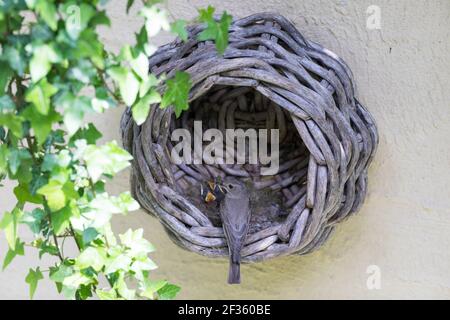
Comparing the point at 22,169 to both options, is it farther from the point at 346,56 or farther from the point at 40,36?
the point at 346,56

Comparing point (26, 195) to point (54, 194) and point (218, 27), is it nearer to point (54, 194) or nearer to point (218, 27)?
point (54, 194)

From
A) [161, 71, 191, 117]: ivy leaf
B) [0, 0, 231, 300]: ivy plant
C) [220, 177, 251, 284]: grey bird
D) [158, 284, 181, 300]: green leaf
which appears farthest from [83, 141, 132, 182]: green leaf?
[220, 177, 251, 284]: grey bird

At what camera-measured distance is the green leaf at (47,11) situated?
0.79 meters

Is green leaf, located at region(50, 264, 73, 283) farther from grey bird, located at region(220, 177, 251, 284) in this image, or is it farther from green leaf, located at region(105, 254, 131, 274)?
grey bird, located at region(220, 177, 251, 284)

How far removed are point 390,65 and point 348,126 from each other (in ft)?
0.67

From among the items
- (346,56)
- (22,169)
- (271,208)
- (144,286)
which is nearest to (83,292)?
(144,286)

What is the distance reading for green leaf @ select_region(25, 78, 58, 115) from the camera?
2.71ft

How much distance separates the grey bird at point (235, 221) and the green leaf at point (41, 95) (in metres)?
0.47

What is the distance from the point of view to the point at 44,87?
0.83 m

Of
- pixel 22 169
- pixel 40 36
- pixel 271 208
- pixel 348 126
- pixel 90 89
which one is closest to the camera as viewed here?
pixel 40 36

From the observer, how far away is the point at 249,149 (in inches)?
57.4

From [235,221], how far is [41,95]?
50 centimetres

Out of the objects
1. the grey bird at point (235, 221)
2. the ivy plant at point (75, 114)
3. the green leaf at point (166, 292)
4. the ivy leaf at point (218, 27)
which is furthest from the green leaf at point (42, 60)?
the grey bird at point (235, 221)

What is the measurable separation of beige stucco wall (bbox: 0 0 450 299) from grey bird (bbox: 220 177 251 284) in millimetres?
207
